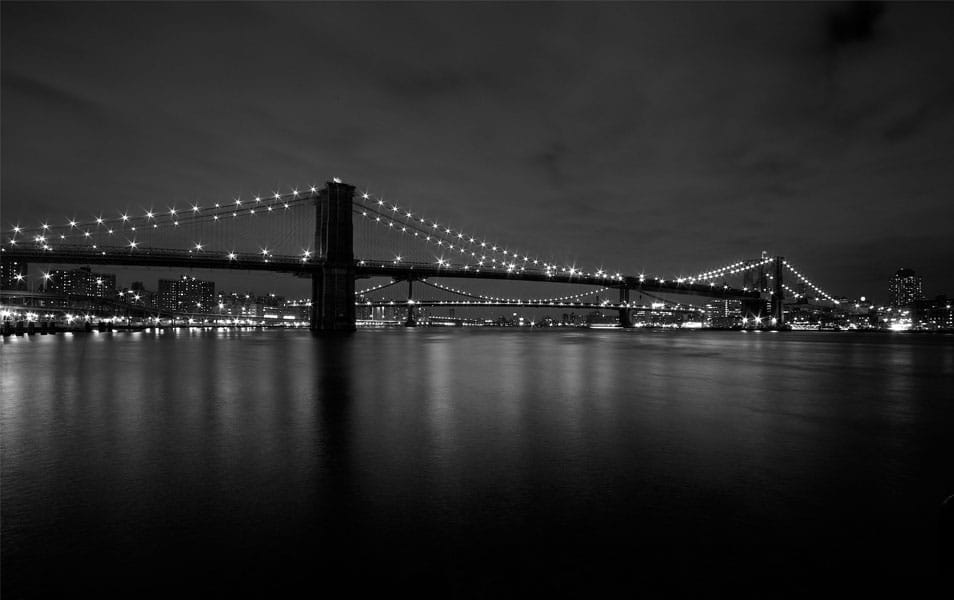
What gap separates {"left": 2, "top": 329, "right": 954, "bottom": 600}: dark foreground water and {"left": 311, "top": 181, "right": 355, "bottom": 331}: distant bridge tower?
1654 inches

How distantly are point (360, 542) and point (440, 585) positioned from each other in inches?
34.7

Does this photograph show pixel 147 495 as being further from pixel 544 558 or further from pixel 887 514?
pixel 887 514

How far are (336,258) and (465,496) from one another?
50.0m

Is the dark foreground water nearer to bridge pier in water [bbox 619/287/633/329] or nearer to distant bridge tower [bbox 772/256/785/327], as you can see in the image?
bridge pier in water [bbox 619/287/633/329]

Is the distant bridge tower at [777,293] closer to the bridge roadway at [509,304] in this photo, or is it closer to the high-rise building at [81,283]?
the bridge roadway at [509,304]

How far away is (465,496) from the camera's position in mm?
5180

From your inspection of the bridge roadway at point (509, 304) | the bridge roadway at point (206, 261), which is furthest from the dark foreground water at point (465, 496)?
the bridge roadway at point (509, 304)

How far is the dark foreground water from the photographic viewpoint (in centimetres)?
366

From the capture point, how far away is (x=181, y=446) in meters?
7.11

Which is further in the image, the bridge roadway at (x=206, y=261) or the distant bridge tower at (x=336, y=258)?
the distant bridge tower at (x=336, y=258)

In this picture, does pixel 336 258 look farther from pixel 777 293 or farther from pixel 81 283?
pixel 81 283

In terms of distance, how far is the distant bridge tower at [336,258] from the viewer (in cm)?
5300

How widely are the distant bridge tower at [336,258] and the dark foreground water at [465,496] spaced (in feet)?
138

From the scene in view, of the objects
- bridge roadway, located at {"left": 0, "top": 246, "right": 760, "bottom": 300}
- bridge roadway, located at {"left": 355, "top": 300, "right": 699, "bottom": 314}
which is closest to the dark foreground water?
bridge roadway, located at {"left": 0, "top": 246, "right": 760, "bottom": 300}
